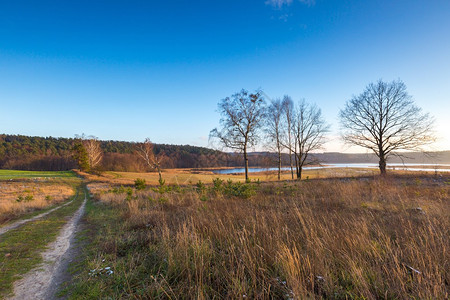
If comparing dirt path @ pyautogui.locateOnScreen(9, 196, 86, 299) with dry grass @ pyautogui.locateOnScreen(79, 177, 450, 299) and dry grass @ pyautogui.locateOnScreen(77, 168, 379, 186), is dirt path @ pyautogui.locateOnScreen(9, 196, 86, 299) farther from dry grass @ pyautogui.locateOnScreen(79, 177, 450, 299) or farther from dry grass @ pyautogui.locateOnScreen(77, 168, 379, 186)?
dry grass @ pyautogui.locateOnScreen(77, 168, 379, 186)

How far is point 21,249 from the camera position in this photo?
435 cm

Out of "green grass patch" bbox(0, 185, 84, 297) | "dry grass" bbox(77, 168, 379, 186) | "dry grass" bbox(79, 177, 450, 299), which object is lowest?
"dry grass" bbox(77, 168, 379, 186)

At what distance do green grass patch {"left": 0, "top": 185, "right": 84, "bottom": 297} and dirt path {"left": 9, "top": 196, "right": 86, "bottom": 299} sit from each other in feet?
0.44

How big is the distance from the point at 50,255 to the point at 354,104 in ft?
87.6

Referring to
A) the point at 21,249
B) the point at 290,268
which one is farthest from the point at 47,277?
the point at 290,268

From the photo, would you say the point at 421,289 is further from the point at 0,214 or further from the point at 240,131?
the point at 240,131

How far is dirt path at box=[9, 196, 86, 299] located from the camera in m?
2.65

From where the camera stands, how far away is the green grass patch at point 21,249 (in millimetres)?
3131

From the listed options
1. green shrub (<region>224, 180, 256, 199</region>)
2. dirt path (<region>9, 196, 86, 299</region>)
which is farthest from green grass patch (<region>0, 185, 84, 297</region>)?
green shrub (<region>224, 180, 256, 199</region>)

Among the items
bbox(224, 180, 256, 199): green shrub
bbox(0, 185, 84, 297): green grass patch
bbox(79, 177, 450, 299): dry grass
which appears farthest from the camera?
bbox(224, 180, 256, 199): green shrub

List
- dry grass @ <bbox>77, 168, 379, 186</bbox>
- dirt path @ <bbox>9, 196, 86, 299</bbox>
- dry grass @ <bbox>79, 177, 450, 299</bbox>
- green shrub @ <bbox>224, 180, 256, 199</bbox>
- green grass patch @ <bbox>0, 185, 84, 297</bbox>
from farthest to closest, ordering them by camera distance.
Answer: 1. dry grass @ <bbox>77, 168, 379, 186</bbox>
2. green shrub @ <bbox>224, 180, 256, 199</bbox>
3. green grass patch @ <bbox>0, 185, 84, 297</bbox>
4. dirt path @ <bbox>9, 196, 86, 299</bbox>
5. dry grass @ <bbox>79, 177, 450, 299</bbox>

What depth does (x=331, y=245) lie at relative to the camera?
9.56 ft

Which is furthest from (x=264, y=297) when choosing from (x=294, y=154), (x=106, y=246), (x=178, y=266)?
(x=294, y=154)

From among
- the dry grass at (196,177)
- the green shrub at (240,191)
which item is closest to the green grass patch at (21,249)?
the green shrub at (240,191)
